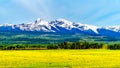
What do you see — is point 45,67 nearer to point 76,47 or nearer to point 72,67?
point 72,67

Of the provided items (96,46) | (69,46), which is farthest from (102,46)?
(69,46)

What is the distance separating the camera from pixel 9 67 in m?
46.5

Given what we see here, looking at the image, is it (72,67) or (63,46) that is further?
(63,46)

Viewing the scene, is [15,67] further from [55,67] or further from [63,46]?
[63,46]

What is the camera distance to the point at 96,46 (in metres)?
166

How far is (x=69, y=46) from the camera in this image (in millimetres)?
163875

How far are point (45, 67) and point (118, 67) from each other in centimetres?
945

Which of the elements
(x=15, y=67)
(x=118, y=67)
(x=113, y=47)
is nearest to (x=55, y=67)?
(x=15, y=67)

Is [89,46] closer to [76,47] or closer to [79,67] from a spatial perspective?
[76,47]

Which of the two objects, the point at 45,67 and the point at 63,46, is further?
the point at 63,46

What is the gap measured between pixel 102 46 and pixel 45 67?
120 m

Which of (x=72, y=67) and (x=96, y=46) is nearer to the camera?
(x=72, y=67)

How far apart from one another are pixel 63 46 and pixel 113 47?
2261 cm

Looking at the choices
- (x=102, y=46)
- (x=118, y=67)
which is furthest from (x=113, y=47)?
(x=118, y=67)
